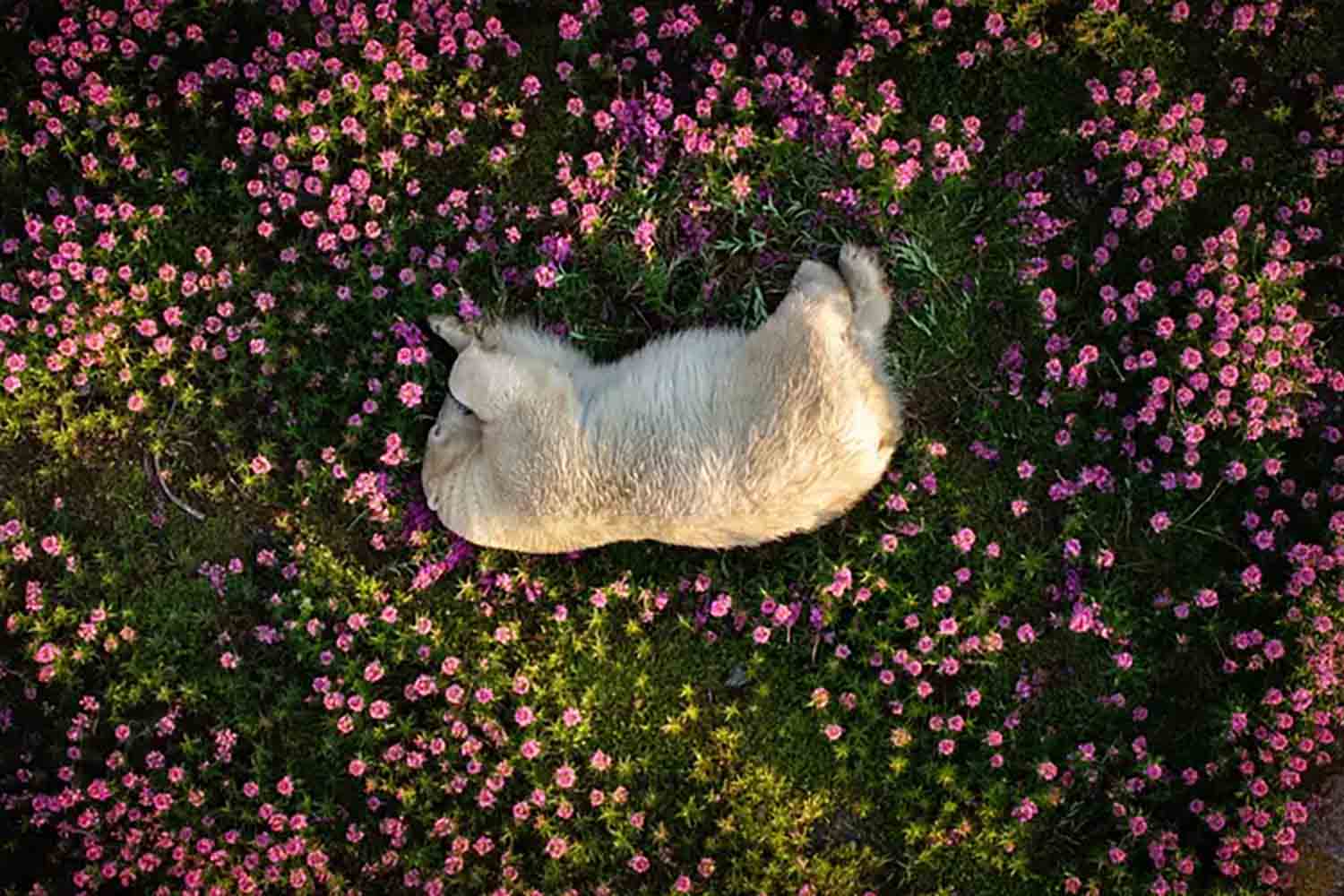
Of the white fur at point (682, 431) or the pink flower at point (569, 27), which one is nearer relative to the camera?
the white fur at point (682, 431)

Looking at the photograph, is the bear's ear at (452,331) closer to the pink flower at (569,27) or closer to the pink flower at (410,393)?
the pink flower at (410,393)

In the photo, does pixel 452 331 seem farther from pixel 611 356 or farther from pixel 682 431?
pixel 682 431

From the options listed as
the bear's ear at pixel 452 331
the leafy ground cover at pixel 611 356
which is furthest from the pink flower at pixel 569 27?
the bear's ear at pixel 452 331

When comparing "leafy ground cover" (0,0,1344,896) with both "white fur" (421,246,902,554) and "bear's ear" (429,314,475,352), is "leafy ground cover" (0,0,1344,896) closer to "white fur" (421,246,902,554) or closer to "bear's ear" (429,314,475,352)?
"bear's ear" (429,314,475,352)

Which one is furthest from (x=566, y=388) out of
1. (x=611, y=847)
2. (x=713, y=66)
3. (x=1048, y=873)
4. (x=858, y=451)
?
(x=1048, y=873)

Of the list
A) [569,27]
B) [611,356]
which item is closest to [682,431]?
[611,356]

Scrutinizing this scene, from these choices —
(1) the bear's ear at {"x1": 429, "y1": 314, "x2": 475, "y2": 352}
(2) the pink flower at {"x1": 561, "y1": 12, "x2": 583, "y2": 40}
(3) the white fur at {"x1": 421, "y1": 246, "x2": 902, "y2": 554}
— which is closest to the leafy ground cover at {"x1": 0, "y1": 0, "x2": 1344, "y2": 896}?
(2) the pink flower at {"x1": 561, "y1": 12, "x2": 583, "y2": 40}
